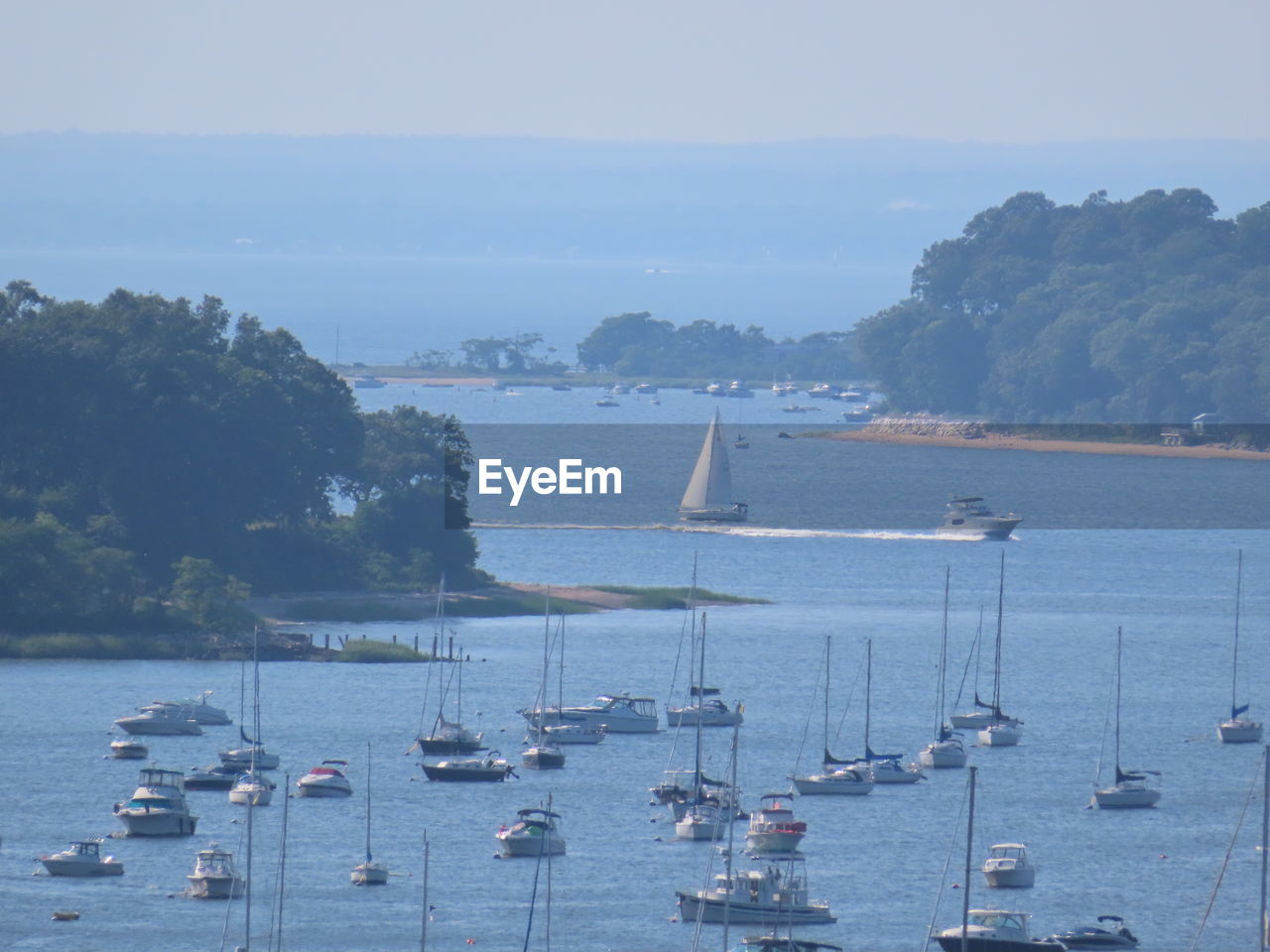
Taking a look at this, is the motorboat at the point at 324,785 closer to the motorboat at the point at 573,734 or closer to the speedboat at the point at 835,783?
the motorboat at the point at 573,734

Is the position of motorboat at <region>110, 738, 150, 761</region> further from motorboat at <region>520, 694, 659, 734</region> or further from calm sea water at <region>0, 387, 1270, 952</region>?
motorboat at <region>520, 694, 659, 734</region>

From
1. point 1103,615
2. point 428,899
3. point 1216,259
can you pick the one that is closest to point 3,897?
point 428,899

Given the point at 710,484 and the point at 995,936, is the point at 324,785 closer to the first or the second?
the point at 995,936

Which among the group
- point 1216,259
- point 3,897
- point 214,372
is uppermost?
point 1216,259

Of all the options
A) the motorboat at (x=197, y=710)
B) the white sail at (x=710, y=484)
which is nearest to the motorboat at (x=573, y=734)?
the motorboat at (x=197, y=710)

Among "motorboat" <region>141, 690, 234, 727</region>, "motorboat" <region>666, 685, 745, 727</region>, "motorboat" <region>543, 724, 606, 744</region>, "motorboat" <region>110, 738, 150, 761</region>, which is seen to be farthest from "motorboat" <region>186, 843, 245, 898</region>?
"motorboat" <region>666, 685, 745, 727</region>

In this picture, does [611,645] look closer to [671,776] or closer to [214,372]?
A: [214,372]

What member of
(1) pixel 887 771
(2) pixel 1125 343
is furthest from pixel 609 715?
(2) pixel 1125 343
